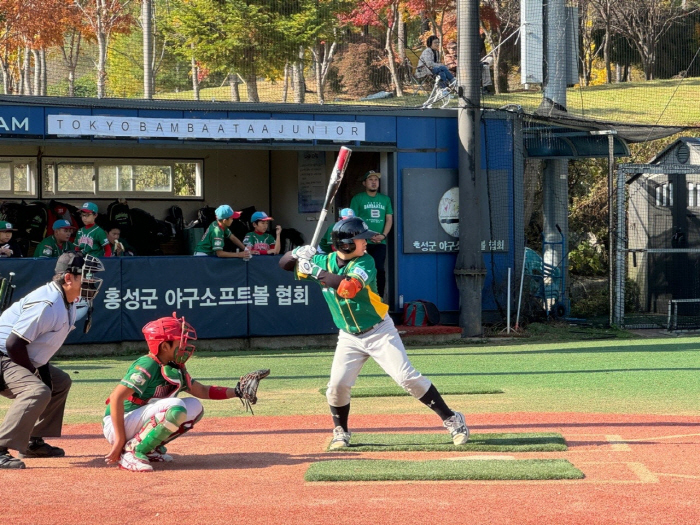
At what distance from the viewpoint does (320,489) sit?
233 inches

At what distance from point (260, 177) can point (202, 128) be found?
16.1 feet

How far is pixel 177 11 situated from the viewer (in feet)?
93.2

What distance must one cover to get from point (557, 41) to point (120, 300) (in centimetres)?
946

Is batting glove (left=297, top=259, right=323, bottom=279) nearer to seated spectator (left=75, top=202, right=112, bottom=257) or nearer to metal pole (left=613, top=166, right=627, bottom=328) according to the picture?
seated spectator (left=75, top=202, right=112, bottom=257)

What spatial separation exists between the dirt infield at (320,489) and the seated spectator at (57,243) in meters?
6.73

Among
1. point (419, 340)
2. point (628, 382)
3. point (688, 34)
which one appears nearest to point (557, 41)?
point (419, 340)

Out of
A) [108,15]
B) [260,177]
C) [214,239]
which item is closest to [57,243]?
[214,239]

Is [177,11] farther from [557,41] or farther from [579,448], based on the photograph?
[579,448]

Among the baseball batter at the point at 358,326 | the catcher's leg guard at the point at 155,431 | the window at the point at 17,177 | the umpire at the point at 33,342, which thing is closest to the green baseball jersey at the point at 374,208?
the window at the point at 17,177

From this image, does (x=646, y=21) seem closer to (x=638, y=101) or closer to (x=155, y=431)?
(x=638, y=101)

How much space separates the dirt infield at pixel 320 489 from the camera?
5.29 m

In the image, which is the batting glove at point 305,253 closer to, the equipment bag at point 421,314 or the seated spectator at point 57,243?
the seated spectator at point 57,243

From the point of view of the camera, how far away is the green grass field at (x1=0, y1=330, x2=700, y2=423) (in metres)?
9.34

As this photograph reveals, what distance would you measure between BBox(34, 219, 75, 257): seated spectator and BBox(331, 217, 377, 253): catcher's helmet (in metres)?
7.97
